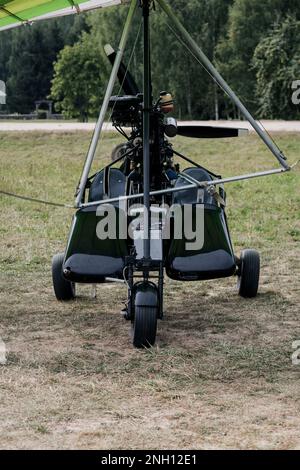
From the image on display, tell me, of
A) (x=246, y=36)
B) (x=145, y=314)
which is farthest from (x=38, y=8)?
(x=246, y=36)

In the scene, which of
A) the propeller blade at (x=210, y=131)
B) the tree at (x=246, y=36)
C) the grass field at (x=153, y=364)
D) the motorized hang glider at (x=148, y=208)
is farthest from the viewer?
the tree at (x=246, y=36)

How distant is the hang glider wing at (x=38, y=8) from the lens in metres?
6.84

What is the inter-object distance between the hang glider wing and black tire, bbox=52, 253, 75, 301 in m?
2.21

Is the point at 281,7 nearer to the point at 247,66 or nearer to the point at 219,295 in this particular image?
the point at 247,66

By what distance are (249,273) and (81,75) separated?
120ft

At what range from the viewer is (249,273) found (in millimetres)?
6520

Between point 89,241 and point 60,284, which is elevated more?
point 89,241

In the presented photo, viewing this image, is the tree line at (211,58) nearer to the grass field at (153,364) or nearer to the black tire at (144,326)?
the grass field at (153,364)

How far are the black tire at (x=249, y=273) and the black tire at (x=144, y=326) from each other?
160 cm

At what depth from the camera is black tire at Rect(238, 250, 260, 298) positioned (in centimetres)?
647

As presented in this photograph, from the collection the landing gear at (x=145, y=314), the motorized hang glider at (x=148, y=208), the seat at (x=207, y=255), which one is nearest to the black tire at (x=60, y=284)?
the motorized hang glider at (x=148, y=208)

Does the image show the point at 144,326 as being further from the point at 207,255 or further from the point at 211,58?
the point at 211,58

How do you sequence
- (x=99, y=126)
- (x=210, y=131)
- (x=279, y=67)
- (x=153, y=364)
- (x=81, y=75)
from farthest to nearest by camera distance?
(x=81, y=75) → (x=279, y=67) → (x=210, y=131) → (x=99, y=126) → (x=153, y=364)

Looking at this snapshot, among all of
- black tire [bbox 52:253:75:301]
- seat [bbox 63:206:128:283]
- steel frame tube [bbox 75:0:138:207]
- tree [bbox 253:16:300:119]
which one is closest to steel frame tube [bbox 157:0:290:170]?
steel frame tube [bbox 75:0:138:207]
